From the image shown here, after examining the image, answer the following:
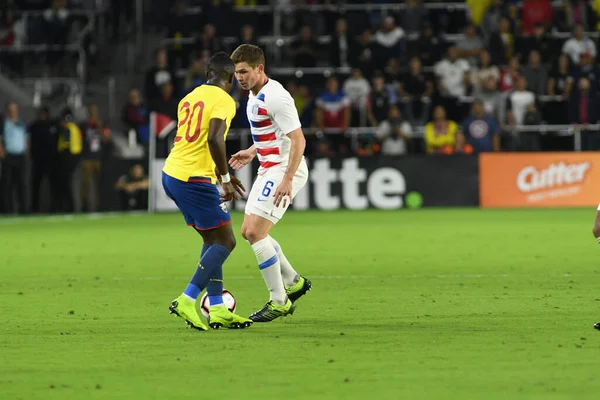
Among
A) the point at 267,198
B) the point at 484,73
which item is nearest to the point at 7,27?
the point at 484,73

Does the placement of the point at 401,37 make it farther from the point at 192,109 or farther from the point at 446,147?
the point at 192,109

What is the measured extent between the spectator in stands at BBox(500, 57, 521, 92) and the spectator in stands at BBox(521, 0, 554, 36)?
5.61ft

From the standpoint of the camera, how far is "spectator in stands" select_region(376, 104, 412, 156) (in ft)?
87.8

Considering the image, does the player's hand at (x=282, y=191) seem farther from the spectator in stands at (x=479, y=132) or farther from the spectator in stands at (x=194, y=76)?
the spectator in stands at (x=194, y=76)

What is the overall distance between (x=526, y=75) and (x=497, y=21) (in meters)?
2.04

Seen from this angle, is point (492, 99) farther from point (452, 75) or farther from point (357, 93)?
point (357, 93)

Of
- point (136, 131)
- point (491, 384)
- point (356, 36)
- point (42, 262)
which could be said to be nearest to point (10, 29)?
point (136, 131)

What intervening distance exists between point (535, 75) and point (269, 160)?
728 inches

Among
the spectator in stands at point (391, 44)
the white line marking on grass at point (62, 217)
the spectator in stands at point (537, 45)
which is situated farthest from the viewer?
the spectator in stands at point (391, 44)

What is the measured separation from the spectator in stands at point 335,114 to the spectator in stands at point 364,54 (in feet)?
3.51

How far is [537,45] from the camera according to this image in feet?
92.1

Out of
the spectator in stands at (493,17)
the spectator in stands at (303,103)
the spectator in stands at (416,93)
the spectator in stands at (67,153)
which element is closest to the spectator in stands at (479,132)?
the spectator in stands at (416,93)

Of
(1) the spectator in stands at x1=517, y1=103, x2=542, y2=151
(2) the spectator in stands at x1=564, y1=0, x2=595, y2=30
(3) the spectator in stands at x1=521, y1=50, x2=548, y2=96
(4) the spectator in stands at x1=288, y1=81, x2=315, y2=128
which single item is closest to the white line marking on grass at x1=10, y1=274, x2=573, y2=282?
(4) the spectator in stands at x1=288, y1=81, x2=315, y2=128

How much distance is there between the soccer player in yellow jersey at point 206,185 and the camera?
9244 mm
